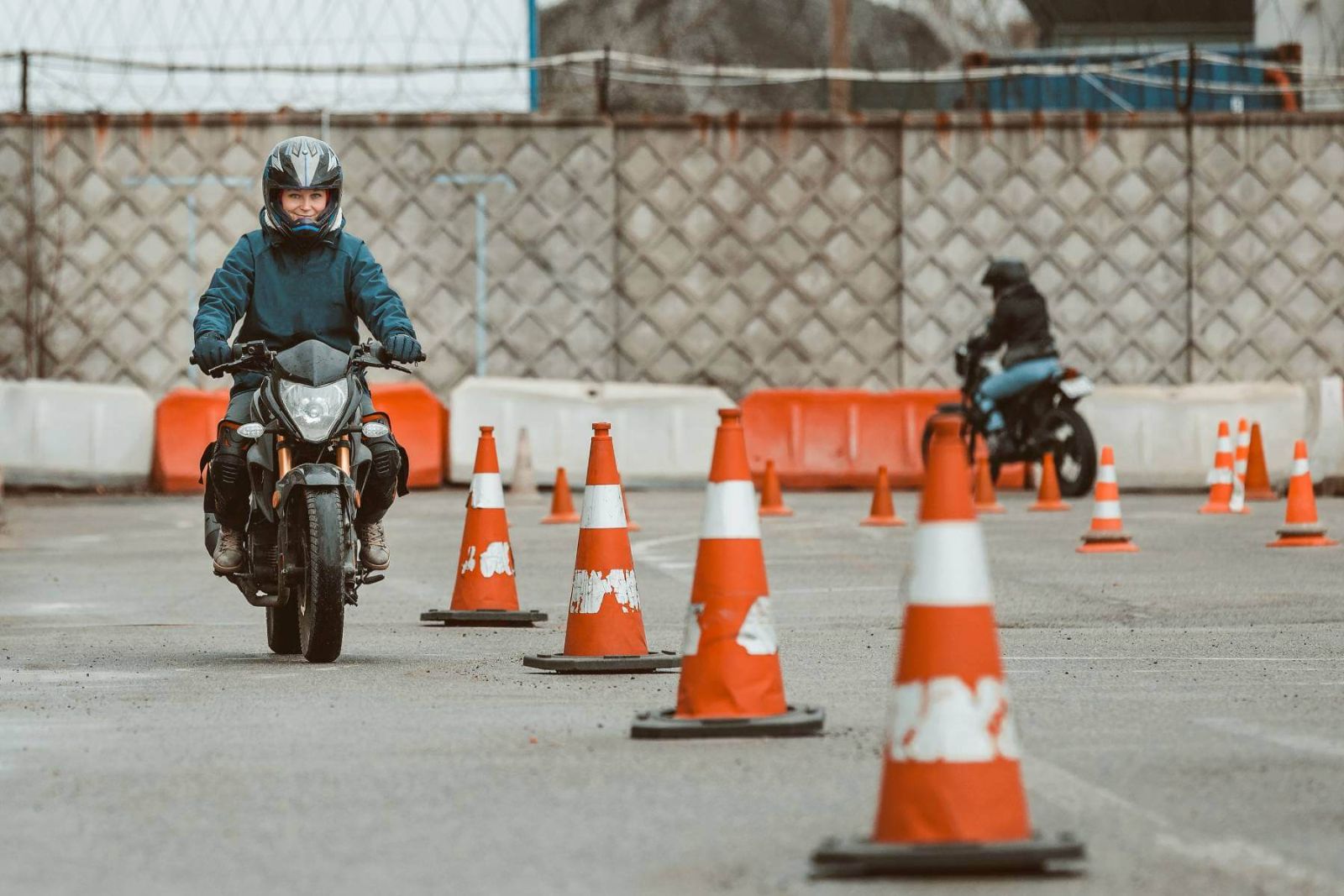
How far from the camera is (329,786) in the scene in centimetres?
567

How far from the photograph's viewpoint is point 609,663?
26.3 ft

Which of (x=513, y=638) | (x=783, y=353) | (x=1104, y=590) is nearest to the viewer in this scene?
(x=513, y=638)

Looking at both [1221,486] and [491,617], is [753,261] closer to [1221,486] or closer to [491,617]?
[1221,486]

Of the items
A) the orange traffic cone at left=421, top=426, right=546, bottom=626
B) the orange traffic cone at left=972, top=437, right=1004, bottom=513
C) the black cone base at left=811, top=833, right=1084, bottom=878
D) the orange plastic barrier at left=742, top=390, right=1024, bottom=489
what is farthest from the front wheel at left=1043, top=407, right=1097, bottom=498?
the black cone base at left=811, top=833, right=1084, bottom=878

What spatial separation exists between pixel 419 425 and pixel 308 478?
14292 millimetres

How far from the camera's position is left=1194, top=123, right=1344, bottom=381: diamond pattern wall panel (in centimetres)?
2417

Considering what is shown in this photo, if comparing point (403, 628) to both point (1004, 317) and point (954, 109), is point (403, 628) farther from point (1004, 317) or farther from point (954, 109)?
point (954, 109)

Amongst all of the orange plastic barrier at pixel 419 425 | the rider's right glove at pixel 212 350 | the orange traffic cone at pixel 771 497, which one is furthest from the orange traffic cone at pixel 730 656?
the orange plastic barrier at pixel 419 425

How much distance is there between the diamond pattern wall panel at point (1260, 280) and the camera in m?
24.2

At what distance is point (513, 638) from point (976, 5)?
18999mm

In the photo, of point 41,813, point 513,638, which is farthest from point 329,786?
point 513,638

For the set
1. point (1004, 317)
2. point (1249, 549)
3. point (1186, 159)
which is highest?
point (1186, 159)

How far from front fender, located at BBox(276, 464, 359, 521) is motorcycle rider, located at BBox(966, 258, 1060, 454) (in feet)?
40.3

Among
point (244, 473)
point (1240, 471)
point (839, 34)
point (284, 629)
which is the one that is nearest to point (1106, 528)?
point (1240, 471)
